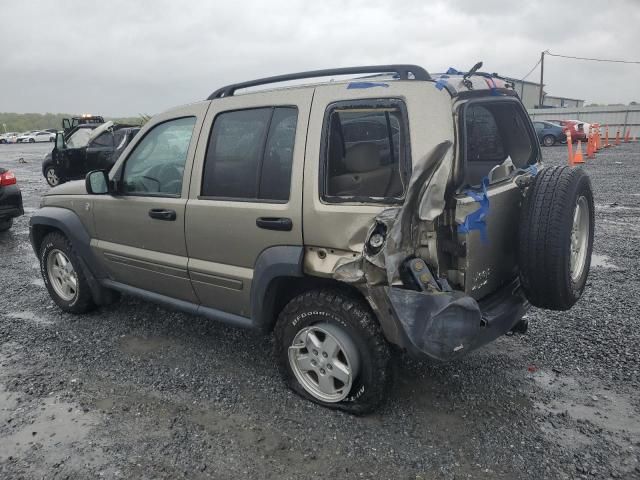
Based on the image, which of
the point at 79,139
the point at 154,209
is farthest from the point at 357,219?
the point at 79,139

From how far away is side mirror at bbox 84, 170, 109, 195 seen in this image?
12.7 ft

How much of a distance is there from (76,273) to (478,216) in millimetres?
3493

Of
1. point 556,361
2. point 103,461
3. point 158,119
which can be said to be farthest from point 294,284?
point 556,361

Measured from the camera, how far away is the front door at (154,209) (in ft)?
11.8

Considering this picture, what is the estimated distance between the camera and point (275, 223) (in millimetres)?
2998

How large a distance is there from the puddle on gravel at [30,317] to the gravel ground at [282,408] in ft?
0.16

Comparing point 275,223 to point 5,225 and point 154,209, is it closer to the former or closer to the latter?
point 154,209

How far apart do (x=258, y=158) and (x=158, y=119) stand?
1089 millimetres

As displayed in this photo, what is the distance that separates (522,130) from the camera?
12.1ft

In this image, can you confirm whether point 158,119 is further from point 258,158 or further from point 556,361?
point 556,361

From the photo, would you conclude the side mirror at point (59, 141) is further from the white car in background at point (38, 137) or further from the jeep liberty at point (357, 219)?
the white car in background at point (38, 137)

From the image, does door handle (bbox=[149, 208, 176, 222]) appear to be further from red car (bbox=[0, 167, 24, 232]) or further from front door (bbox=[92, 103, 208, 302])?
red car (bbox=[0, 167, 24, 232])

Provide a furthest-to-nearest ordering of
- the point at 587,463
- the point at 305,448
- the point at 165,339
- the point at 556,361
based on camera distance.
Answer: the point at 165,339
the point at 556,361
the point at 305,448
the point at 587,463

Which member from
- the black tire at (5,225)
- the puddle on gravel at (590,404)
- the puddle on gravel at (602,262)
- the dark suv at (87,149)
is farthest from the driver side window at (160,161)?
the dark suv at (87,149)
